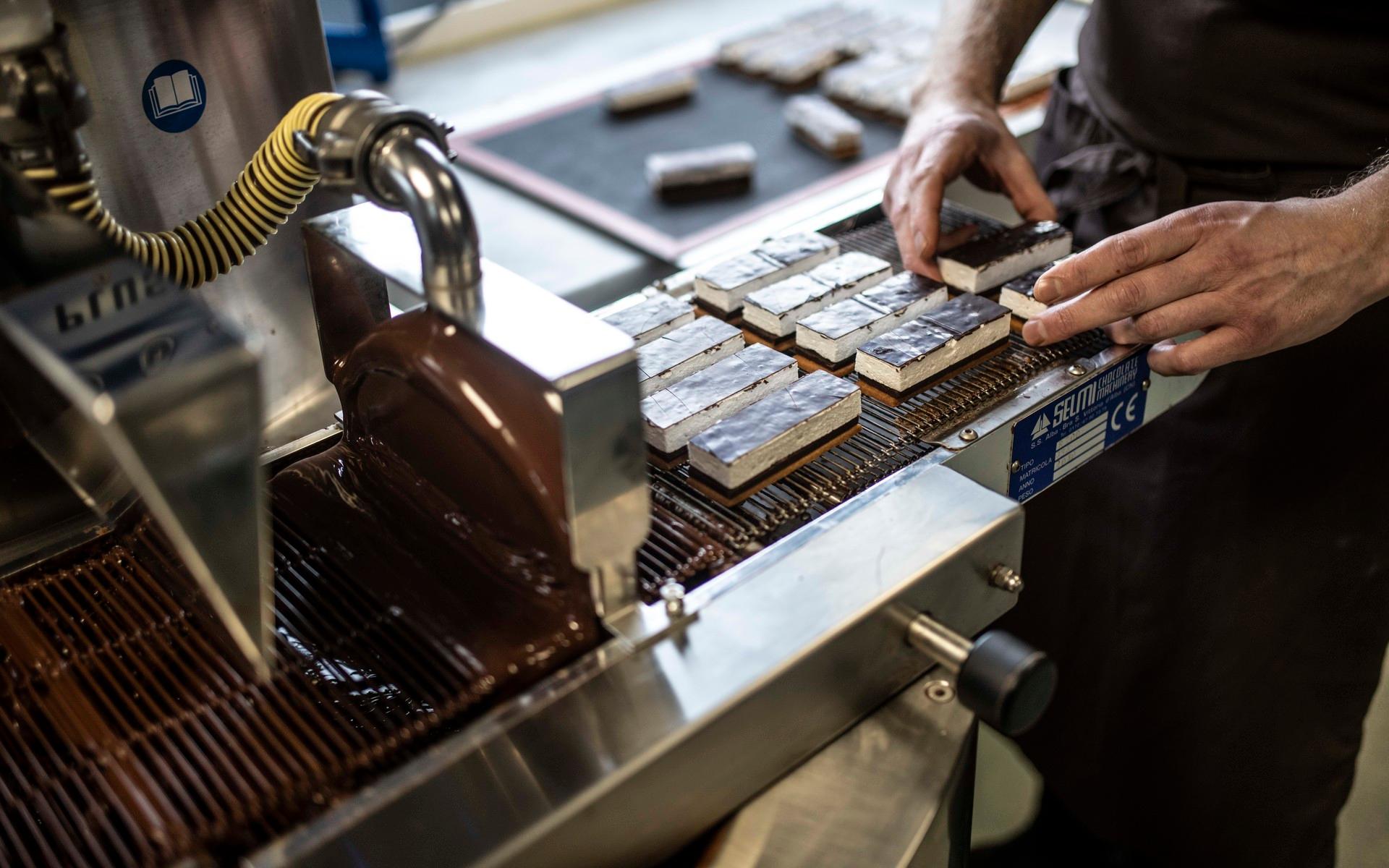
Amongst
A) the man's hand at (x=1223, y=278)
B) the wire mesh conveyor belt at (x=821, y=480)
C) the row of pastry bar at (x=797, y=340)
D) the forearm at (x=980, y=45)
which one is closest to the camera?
the wire mesh conveyor belt at (x=821, y=480)

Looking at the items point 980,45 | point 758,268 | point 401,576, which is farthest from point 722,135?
point 401,576

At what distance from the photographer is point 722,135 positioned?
2.71 metres

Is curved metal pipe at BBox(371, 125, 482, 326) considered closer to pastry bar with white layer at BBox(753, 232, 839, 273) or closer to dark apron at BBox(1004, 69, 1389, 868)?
pastry bar with white layer at BBox(753, 232, 839, 273)

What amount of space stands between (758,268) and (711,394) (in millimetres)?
307

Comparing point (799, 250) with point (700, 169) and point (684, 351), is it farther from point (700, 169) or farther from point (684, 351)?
point (700, 169)

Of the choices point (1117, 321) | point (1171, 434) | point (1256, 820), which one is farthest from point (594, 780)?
point (1256, 820)

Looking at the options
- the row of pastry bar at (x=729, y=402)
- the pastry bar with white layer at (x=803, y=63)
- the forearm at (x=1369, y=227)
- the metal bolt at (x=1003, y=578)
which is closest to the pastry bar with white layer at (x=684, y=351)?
the row of pastry bar at (x=729, y=402)

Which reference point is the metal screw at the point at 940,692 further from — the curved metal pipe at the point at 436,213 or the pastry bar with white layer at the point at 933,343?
the curved metal pipe at the point at 436,213

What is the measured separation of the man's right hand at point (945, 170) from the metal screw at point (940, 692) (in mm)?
592

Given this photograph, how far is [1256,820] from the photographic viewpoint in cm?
199

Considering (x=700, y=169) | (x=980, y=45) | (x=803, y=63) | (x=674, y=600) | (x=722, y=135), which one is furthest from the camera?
(x=803, y=63)

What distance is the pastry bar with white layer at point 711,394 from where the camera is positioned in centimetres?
115

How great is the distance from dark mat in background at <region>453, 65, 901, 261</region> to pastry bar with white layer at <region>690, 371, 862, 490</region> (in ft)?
3.54

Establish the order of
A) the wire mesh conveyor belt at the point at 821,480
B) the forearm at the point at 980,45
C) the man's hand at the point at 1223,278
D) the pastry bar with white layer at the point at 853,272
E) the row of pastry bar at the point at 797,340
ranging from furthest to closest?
1. the forearm at the point at 980,45
2. the pastry bar with white layer at the point at 853,272
3. the man's hand at the point at 1223,278
4. the row of pastry bar at the point at 797,340
5. the wire mesh conveyor belt at the point at 821,480
